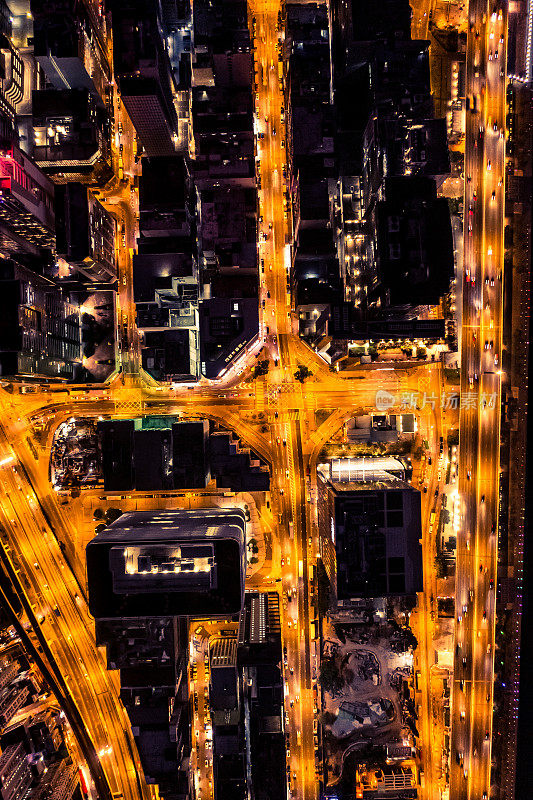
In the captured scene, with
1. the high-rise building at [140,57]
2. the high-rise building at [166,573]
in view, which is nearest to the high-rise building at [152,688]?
the high-rise building at [166,573]

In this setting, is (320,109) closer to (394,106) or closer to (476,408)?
(394,106)

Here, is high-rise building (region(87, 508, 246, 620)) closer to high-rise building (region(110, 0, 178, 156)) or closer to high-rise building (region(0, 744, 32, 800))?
high-rise building (region(0, 744, 32, 800))

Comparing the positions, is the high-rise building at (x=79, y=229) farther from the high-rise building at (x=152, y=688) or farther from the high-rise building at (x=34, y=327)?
the high-rise building at (x=152, y=688)

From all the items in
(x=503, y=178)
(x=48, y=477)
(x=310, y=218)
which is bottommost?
(x=48, y=477)

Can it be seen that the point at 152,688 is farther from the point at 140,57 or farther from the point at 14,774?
the point at 140,57

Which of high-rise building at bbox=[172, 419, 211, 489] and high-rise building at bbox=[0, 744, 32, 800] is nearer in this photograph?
high-rise building at bbox=[0, 744, 32, 800]

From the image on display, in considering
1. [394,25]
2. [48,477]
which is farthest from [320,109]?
[48,477]

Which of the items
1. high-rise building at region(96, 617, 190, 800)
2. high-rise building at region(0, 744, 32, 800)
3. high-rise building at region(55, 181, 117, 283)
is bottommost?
high-rise building at region(0, 744, 32, 800)

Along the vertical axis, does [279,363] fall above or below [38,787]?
above

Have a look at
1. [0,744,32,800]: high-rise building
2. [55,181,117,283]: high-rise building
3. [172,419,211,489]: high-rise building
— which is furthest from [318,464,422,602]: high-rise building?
[0,744,32,800]: high-rise building

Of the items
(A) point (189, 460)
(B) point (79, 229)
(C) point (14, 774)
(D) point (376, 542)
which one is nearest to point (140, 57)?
(B) point (79, 229)

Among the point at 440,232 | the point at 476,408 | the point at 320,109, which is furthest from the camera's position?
the point at 476,408
